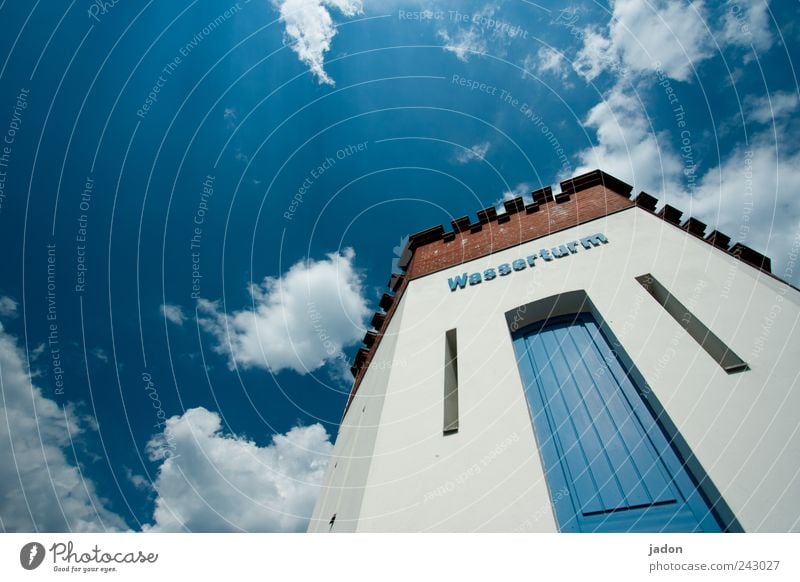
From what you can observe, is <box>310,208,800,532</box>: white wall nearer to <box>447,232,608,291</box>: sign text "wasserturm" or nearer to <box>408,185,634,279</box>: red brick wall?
<box>447,232,608,291</box>: sign text "wasserturm"

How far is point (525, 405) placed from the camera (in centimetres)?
534

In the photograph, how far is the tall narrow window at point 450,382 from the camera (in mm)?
5824

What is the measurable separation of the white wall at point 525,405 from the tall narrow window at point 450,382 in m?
0.14

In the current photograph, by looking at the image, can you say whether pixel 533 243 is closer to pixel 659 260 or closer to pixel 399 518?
pixel 659 260

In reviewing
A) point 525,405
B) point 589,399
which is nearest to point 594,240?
point 589,399

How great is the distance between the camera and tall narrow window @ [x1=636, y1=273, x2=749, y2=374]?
4703 millimetres

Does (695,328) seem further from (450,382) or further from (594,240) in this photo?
(450,382)

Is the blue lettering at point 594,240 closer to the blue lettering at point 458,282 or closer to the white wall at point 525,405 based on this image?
the white wall at point 525,405

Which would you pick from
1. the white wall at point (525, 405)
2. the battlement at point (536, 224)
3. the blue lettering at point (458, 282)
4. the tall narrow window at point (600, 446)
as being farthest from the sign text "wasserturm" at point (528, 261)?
the tall narrow window at point (600, 446)

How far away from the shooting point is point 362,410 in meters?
8.13

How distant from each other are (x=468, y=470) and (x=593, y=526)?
1.64 meters

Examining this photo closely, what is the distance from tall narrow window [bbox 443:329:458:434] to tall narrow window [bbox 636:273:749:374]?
3697 mm

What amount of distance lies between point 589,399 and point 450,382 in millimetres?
2324
